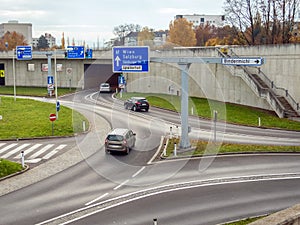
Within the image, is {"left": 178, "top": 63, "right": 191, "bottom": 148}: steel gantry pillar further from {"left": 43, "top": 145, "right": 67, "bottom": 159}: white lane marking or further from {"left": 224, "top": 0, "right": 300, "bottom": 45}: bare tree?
{"left": 224, "top": 0, "right": 300, "bottom": 45}: bare tree

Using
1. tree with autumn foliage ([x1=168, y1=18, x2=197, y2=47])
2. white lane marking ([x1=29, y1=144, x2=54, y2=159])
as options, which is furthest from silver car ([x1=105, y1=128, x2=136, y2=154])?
tree with autumn foliage ([x1=168, y1=18, x2=197, y2=47])

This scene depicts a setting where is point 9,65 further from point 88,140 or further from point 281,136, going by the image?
point 281,136

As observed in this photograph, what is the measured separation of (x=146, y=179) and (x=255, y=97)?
85.1 ft

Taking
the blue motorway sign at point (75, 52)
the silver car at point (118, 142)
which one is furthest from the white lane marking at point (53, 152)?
the blue motorway sign at point (75, 52)

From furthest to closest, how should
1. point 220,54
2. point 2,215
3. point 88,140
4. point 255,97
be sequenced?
1. point 220,54
2. point 255,97
3. point 88,140
4. point 2,215

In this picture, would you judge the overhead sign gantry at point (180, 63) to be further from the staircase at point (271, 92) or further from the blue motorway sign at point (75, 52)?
the blue motorway sign at point (75, 52)

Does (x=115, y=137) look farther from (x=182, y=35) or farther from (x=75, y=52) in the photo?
(x=182, y=35)

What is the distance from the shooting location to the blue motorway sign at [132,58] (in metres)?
24.8

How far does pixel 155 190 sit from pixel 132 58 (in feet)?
31.7

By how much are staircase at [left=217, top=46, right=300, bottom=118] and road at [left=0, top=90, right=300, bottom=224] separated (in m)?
14.4

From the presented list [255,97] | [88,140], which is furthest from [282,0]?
[88,140]

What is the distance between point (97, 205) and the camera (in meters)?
16.2

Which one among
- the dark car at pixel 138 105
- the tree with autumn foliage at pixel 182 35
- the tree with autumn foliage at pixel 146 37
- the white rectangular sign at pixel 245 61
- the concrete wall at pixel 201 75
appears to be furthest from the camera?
the tree with autumn foliage at pixel 182 35

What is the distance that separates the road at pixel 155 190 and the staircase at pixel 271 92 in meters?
14.4
